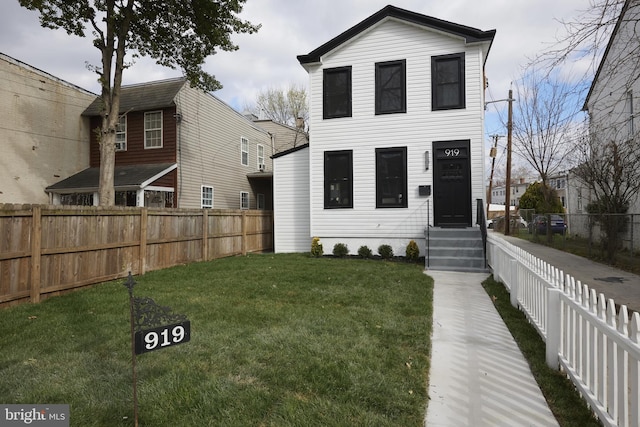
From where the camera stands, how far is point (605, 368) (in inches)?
92.7

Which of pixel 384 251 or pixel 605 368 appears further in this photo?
pixel 384 251

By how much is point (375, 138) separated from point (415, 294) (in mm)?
6245

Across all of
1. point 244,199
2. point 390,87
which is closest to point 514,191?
point 244,199

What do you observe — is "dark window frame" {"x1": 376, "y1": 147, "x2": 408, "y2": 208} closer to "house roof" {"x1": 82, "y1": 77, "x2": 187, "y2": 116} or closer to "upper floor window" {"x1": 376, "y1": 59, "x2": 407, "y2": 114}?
"upper floor window" {"x1": 376, "y1": 59, "x2": 407, "y2": 114}

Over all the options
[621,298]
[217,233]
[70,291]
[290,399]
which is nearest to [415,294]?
[621,298]

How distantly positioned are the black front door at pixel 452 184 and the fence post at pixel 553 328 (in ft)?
24.1

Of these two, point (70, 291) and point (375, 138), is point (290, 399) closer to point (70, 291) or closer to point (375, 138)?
point (70, 291)

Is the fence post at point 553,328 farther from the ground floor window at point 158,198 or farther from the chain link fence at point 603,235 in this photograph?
the ground floor window at point 158,198

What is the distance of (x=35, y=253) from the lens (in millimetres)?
5820

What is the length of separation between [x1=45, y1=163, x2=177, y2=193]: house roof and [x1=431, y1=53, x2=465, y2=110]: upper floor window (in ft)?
32.3

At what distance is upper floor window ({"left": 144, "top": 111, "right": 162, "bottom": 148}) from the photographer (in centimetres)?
1437

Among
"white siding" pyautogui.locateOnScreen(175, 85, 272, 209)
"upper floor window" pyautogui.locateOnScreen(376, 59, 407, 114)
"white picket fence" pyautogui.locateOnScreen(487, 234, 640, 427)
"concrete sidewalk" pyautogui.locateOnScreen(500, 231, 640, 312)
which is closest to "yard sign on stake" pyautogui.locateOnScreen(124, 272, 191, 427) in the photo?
"white picket fence" pyautogui.locateOnScreen(487, 234, 640, 427)

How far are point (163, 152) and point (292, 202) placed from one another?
5.84 metres

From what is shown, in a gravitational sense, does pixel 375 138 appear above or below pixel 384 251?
above
